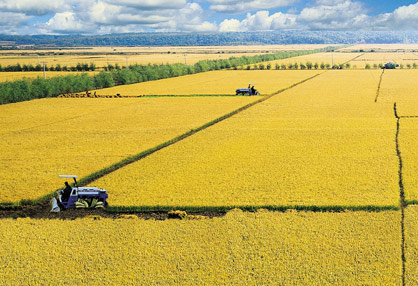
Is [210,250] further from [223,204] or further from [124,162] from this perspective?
[124,162]

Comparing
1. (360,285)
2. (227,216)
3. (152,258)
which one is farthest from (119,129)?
(360,285)

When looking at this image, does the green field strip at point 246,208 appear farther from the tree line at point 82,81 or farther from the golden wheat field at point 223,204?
the tree line at point 82,81

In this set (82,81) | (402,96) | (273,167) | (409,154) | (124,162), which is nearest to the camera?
(273,167)

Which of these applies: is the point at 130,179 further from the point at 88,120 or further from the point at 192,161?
the point at 88,120

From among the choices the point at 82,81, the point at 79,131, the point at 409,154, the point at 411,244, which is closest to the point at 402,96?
the point at 409,154

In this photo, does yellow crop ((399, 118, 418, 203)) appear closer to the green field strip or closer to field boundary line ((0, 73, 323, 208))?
the green field strip

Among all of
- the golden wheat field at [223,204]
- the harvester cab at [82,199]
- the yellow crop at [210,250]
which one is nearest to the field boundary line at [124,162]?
the golden wheat field at [223,204]
